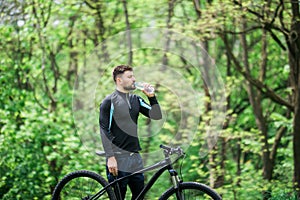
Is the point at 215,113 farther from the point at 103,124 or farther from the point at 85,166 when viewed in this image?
the point at 103,124

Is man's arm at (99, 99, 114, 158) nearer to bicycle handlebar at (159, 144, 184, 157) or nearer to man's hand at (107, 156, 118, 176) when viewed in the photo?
man's hand at (107, 156, 118, 176)

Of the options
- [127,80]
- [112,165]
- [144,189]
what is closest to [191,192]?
[144,189]

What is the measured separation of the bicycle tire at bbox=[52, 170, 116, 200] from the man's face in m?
0.89

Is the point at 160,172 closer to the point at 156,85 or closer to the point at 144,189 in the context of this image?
the point at 144,189

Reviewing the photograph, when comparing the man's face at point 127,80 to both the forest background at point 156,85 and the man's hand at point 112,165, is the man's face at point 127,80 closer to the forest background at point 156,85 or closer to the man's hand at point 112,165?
the man's hand at point 112,165

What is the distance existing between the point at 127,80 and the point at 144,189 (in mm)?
945

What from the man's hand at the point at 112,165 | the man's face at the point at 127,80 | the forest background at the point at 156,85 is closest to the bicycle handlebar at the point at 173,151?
the man's hand at the point at 112,165

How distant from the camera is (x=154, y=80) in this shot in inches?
230

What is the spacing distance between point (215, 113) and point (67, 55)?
5504mm

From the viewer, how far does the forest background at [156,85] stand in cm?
888

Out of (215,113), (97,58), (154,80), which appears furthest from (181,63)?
(154,80)

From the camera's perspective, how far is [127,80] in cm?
453

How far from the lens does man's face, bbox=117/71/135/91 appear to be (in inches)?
178

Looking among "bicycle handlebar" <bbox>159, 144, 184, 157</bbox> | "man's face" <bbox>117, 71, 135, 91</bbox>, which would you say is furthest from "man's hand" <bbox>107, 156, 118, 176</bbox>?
"man's face" <bbox>117, 71, 135, 91</bbox>
